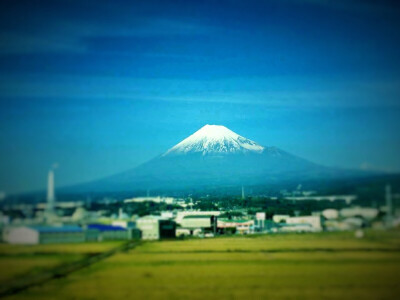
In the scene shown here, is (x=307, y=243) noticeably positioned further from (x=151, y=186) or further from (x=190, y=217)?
(x=151, y=186)

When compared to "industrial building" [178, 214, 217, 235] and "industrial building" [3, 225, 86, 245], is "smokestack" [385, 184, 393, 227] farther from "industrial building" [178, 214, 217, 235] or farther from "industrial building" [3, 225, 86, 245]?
"industrial building" [3, 225, 86, 245]

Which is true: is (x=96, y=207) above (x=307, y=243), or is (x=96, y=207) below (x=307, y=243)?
above

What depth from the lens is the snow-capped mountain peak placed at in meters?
5.89

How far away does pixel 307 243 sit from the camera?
6.08 m

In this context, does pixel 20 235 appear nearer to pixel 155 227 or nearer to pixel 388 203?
pixel 155 227

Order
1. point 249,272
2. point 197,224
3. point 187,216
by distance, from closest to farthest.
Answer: point 249,272, point 187,216, point 197,224

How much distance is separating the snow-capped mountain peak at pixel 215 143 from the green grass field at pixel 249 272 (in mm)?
1284

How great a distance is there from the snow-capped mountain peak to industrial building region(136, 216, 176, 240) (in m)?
0.92

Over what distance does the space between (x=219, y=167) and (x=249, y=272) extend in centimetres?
170

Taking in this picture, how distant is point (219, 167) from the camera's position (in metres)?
6.44

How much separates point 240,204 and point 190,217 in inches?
28.0

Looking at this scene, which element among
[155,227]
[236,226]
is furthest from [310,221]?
[155,227]

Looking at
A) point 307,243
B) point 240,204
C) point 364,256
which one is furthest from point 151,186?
point 364,256

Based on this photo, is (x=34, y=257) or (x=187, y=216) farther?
(x=187, y=216)
